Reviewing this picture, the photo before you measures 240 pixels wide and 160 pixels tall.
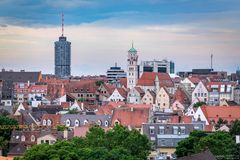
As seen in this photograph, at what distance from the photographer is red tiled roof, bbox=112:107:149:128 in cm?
8706

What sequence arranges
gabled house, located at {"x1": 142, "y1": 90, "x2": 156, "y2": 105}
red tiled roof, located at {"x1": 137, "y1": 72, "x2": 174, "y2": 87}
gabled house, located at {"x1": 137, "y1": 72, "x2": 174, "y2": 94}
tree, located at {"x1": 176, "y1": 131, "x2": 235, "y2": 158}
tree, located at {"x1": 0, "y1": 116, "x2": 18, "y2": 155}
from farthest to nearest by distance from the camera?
red tiled roof, located at {"x1": 137, "y1": 72, "x2": 174, "y2": 87} < gabled house, located at {"x1": 137, "y1": 72, "x2": 174, "y2": 94} < gabled house, located at {"x1": 142, "y1": 90, "x2": 156, "y2": 105} < tree, located at {"x1": 0, "y1": 116, "x2": 18, "y2": 155} < tree, located at {"x1": 176, "y1": 131, "x2": 235, "y2": 158}

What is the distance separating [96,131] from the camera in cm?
6206

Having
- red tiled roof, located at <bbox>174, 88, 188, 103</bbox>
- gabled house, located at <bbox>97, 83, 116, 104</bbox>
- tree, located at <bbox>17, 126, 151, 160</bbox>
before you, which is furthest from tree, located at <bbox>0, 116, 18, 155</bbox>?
gabled house, located at <bbox>97, 83, 116, 104</bbox>

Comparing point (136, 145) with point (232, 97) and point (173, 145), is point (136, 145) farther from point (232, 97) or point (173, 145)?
point (232, 97)

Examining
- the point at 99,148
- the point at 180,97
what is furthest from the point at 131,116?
the point at 180,97

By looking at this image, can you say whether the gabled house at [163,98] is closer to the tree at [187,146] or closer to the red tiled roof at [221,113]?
the red tiled roof at [221,113]

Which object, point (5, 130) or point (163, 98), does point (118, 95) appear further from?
point (5, 130)

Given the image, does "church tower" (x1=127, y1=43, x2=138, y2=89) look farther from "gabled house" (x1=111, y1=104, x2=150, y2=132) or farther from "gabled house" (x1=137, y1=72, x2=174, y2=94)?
"gabled house" (x1=111, y1=104, x2=150, y2=132)

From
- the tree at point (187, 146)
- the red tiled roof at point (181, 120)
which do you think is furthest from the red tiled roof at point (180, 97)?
the tree at point (187, 146)

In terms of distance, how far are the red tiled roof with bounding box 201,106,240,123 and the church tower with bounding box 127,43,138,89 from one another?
60879mm

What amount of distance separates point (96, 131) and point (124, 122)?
26517 millimetres

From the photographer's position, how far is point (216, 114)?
98688 millimetres

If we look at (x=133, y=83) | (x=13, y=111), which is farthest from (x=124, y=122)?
(x=133, y=83)

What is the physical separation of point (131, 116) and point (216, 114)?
15.8 metres
